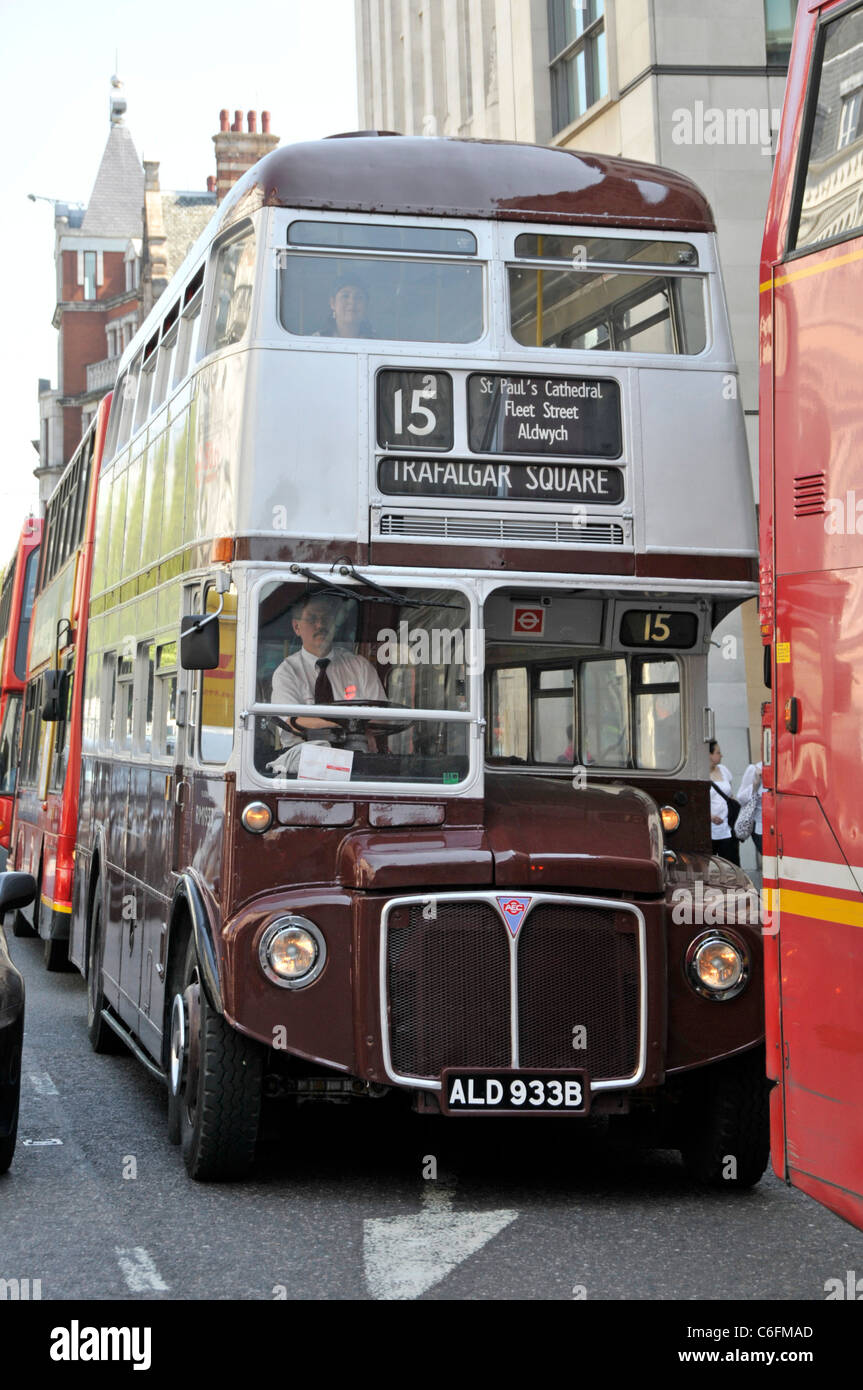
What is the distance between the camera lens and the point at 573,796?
8.08m

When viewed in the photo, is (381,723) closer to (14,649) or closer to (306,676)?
(306,676)

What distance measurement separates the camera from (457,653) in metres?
7.81

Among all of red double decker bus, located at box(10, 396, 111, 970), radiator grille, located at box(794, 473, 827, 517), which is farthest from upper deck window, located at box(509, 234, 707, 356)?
red double decker bus, located at box(10, 396, 111, 970)

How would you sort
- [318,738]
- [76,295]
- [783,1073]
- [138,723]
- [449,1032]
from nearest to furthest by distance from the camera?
[783,1073] < [449,1032] < [318,738] < [138,723] < [76,295]

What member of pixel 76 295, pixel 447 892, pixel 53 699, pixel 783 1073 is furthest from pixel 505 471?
pixel 76 295

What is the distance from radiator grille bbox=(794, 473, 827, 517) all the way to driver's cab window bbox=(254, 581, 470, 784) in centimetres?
231

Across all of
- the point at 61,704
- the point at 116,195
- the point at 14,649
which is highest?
the point at 116,195

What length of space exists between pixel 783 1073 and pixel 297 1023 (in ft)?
6.98

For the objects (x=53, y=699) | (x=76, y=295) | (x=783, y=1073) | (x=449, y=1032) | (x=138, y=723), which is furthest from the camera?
(x=76, y=295)

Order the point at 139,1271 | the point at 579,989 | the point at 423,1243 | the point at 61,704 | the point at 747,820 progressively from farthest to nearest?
the point at 61,704, the point at 747,820, the point at 579,989, the point at 423,1243, the point at 139,1271

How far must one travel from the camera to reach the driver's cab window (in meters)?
7.69

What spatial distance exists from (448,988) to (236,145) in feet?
150

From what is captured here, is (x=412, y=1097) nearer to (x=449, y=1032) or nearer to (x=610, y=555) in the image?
(x=449, y=1032)

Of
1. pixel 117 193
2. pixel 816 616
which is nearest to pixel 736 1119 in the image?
pixel 816 616
